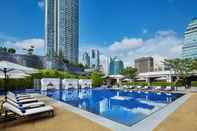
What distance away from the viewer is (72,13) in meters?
88.4

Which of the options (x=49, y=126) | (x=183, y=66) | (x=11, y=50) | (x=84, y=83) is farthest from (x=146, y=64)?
(x=49, y=126)

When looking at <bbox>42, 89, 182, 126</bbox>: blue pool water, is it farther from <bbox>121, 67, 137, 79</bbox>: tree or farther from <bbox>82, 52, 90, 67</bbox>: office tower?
<bbox>82, 52, 90, 67</bbox>: office tower

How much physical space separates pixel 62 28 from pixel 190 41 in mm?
58889

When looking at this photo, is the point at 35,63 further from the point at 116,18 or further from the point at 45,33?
the point at 116,18

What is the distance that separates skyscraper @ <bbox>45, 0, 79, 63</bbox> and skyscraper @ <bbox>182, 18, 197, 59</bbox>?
50594 mm

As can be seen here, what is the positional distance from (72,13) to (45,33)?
17850mm

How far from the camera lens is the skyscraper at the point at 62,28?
262 ft

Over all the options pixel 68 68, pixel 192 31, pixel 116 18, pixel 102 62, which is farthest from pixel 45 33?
pixel 192 31

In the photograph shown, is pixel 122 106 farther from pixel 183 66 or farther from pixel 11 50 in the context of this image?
pixel 11 50

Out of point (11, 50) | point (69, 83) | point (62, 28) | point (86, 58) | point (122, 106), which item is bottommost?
point (122, 106)

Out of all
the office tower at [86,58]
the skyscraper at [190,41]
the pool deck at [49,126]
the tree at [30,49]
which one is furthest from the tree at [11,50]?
the skyscraper at [190,41]

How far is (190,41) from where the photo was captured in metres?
81.9

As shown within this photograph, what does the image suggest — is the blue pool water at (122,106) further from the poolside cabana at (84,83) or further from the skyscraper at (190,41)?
the skyscraper at (190,41)

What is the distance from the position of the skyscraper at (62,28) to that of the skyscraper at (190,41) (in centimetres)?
5059
